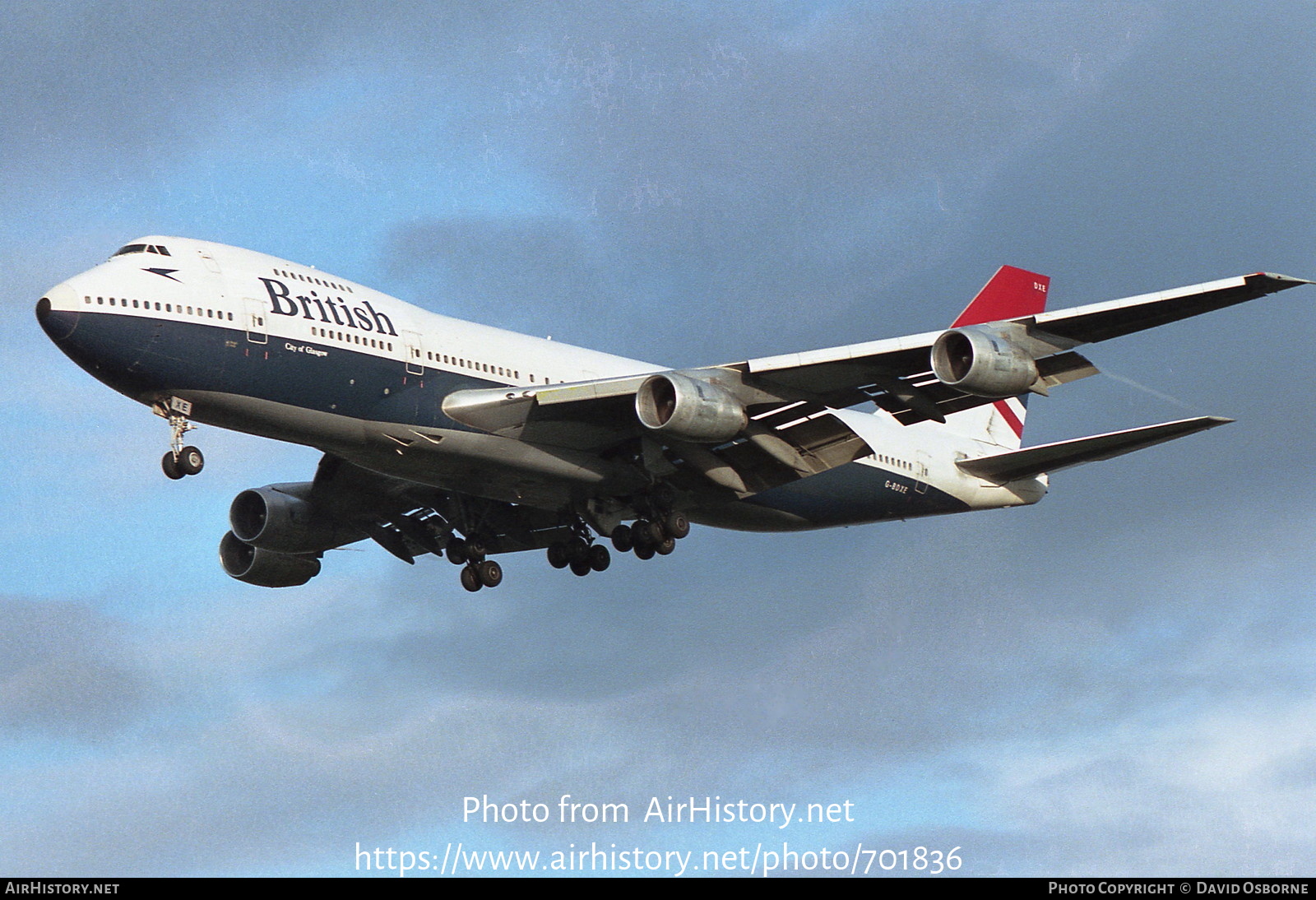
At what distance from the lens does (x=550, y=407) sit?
3719cm

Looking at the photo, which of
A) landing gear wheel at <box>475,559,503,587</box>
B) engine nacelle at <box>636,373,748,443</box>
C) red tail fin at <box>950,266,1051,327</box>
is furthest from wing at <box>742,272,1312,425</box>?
red tail fin at <box>950,266,1051,327</box>

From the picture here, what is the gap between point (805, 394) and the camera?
37.6 metres

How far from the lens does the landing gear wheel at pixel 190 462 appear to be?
33.6m

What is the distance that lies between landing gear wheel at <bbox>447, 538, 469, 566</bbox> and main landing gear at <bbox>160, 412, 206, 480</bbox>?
10.5 m

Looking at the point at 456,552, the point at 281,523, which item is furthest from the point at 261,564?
the point at 456,552

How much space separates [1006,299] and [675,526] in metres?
17.1

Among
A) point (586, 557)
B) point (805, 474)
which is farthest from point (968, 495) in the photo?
point (586, 557)

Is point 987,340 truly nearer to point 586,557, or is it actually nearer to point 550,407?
point 550,407

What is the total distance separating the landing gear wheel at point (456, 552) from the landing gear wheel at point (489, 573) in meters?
0.49

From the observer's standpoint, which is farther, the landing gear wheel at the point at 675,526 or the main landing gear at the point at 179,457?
the landing gear wheel at the point at 675,526

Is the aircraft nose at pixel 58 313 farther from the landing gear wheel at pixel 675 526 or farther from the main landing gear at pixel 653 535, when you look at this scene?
the landing gear wheel at pixel 675 526

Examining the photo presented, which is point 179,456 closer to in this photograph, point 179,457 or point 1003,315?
point 179,457

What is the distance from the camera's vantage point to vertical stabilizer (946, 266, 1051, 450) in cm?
5012

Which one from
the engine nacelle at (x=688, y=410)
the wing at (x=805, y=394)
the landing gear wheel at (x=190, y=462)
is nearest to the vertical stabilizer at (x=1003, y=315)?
the wing at (x=805, y=394)
